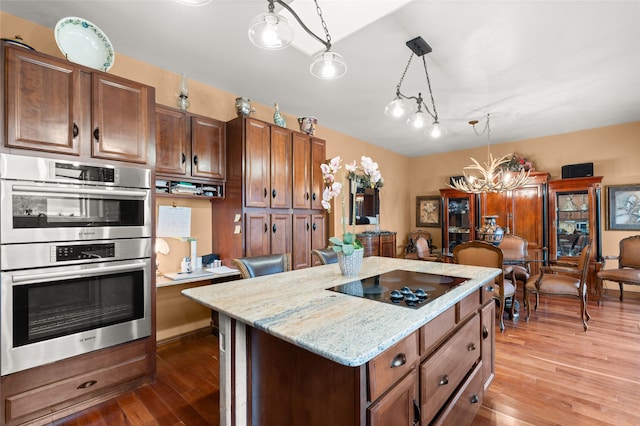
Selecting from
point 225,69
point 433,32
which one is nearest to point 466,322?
point 433,32

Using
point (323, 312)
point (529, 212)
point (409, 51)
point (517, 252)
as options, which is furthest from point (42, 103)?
point (529, 212)

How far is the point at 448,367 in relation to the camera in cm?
143

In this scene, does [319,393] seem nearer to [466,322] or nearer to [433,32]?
[466,322]

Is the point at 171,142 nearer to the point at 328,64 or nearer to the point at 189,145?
the point at 189,145

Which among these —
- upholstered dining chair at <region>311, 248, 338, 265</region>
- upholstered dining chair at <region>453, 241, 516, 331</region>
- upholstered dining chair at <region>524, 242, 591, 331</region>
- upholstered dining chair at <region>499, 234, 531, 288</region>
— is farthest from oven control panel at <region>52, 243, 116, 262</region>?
upholstered dining chair at <region>499, 234, 531, 288</region>

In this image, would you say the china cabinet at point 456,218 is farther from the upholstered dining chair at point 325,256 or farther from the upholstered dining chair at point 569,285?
the upholstered dining chair at point 325,256

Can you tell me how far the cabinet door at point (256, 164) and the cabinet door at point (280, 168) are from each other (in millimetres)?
84

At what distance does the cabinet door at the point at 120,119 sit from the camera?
6.68 feet

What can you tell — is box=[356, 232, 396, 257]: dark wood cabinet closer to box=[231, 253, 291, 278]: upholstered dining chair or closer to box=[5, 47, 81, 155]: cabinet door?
box=[231, 253, 291, 278]: upholstered dining chair

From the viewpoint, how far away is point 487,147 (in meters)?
5.89

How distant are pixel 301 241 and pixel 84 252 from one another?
7.14 ft

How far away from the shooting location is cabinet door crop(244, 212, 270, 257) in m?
3.03

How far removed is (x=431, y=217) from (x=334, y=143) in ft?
10.1

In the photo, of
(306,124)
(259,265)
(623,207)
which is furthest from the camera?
(623,207)
